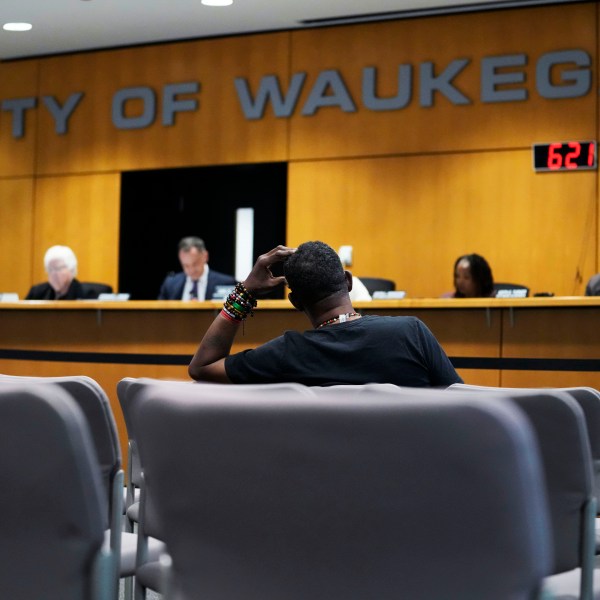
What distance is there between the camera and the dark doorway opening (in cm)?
830

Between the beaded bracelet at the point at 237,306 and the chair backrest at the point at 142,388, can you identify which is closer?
the chair backrest at the point at 142,388

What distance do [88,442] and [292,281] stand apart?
1263 millimetres

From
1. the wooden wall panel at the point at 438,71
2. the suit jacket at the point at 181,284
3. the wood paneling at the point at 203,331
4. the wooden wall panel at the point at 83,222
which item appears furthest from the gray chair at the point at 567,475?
the wooden wall panel at the point at 83,222

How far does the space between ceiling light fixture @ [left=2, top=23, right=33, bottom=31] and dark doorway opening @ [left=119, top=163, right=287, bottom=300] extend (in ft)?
4.91

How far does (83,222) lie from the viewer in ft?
28.8

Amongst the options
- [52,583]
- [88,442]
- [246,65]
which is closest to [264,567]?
[88,442]

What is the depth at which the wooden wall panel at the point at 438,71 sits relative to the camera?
723 cm

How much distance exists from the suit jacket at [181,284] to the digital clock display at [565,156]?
254 centimetres

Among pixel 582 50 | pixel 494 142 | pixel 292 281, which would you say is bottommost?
pixel 292 281

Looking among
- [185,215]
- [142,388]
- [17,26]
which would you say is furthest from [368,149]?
[142,388]

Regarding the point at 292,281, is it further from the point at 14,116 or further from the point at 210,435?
the point at 14,116

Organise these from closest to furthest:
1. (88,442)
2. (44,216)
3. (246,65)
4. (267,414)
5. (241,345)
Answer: (267,414) < (88,442) < (241,345) < (246,65) < (44,216)

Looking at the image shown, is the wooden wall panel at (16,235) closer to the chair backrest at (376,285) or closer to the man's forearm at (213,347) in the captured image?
the chair backrest at (376,285)

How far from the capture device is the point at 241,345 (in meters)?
5.56
